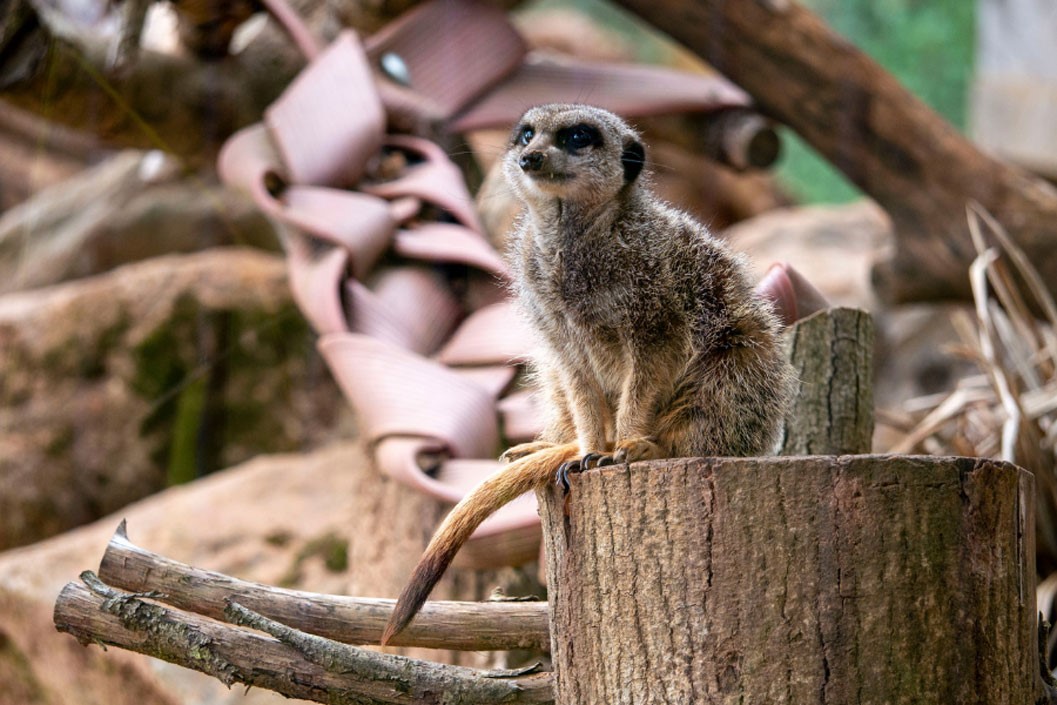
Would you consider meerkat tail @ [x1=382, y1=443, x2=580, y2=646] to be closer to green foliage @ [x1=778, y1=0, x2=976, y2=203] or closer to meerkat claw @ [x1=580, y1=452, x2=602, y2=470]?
meerkat claw @ [x1=580, y1=452, x2=602, y2=470]

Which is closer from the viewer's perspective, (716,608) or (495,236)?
(716,608)

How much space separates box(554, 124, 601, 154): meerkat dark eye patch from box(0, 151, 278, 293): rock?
3952 millimetres

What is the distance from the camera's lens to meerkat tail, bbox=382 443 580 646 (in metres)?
1.47

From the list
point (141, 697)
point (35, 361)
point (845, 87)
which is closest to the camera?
point (141, 697)

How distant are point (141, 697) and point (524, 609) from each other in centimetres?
164

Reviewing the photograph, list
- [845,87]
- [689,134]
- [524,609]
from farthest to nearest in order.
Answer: [689,134]
[845,87]
[524,609]

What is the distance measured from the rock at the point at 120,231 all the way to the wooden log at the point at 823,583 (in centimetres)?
455

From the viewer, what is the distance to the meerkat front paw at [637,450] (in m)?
1.64

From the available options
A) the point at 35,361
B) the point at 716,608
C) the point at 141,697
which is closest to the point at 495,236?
the point at 141,697

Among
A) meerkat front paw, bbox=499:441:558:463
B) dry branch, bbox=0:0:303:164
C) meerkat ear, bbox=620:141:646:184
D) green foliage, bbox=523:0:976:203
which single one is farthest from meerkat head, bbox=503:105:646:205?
green foliage, bbox=523:0:976:203

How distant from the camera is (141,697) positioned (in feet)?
9.51

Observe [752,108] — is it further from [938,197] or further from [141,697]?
[141,697]

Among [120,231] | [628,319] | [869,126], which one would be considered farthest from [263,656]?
[120,231]

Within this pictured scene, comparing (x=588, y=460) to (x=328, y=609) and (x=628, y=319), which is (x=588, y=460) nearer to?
(x=628, y=319)
